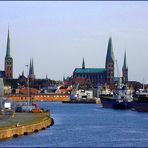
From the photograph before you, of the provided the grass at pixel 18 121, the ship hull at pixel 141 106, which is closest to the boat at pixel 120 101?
the ship hull at pixel 141 106

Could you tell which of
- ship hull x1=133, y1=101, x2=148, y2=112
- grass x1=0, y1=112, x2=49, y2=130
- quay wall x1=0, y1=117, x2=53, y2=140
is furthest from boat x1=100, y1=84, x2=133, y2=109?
quay wall x1=0, y1=117, x2=53, y2=140

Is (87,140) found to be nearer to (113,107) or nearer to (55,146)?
(55,146)

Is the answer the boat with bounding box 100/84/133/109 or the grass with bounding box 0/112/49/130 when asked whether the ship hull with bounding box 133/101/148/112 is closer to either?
the boat with bounding box 100/84/133/109

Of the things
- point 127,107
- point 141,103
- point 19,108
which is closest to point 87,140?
point 19,108

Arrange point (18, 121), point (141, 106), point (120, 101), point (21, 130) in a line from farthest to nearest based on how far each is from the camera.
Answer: point (120, 101) < point (141, 106) < point (18, 121) < point (21, 130)

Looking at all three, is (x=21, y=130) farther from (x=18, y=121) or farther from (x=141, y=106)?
(x=141, y=106)

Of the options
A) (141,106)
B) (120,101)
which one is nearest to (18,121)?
(141,106)

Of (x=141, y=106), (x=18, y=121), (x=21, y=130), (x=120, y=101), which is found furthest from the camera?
(x=120, y=101)

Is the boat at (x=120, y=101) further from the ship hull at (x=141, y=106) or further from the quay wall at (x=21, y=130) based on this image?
the quay wall at (x=21, y=130)

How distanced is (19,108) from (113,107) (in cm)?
6432

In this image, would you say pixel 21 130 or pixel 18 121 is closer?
pixel 21 130

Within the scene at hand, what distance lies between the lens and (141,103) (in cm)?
14550

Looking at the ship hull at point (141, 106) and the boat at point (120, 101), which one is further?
the boat at point (120, 101)

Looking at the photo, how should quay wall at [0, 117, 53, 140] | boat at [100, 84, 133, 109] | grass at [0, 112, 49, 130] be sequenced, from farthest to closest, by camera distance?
1. boat at [100, 84, 133, 109]
2. grass at [0, 112, 49, 130]
3. quay wall at [0, 117, 53, 140]
